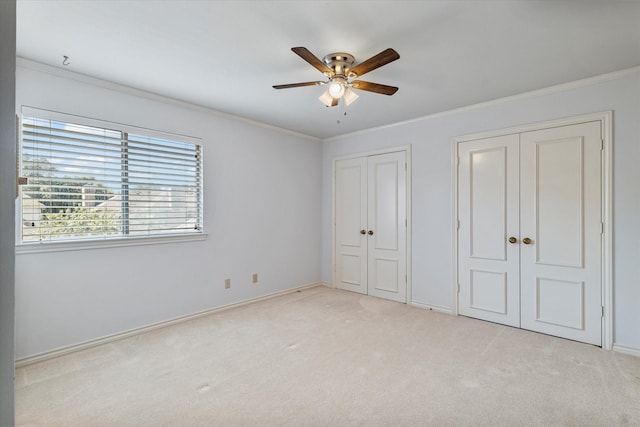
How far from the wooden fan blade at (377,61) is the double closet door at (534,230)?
6.67ft

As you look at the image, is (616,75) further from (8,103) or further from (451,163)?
(8,103)

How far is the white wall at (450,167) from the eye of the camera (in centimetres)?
276

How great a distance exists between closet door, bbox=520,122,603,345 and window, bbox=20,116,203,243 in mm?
3682

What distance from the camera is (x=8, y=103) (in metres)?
0.51

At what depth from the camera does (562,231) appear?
121 inches

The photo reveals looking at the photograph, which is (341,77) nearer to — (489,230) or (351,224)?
(489,230)

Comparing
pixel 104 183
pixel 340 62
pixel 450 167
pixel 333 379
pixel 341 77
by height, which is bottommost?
pixel 333 379

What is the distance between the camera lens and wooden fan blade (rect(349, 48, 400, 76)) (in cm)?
198

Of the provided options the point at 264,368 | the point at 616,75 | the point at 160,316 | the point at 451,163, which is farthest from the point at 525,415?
the point at 160,316

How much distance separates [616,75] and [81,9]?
420 cm

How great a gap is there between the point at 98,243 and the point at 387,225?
3410mm

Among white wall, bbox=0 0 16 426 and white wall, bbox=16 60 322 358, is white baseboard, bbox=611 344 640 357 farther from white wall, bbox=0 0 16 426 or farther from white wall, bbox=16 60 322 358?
white wall, bbox=0 0 16 426

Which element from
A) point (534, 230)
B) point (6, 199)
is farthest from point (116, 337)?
point (534, 230)

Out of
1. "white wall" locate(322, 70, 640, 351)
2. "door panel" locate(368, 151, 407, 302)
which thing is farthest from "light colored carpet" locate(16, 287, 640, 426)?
"door panel" locate(368, 151, 407, 302)
